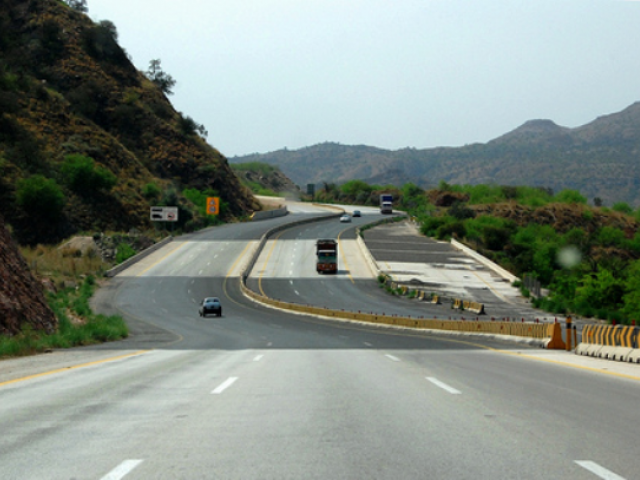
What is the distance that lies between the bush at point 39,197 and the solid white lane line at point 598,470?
317 feet

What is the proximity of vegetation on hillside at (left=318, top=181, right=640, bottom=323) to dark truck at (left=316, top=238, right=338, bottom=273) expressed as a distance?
23.4 metres

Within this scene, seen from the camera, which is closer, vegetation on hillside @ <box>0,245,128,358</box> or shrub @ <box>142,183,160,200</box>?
vegetation on hillside @ <box>0,245,128,358</box>

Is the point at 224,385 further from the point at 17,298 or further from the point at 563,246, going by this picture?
the point at 563,246

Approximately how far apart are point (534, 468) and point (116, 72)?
148125 millimetres

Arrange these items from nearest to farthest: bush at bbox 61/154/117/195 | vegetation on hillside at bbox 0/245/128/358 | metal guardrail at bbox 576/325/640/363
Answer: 1. metal guardrail at bbox 576/325/640/363
2. vegetation on hillside at bbox 0/245/128/358
3. bush at bbox 61/154/117/195

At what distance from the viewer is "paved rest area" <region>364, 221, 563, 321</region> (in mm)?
60816

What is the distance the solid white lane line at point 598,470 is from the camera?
18.6 feet

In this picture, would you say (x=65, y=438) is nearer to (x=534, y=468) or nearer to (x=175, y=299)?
(x=534, y=468)

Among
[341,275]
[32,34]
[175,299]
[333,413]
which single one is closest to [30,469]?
[333,413]

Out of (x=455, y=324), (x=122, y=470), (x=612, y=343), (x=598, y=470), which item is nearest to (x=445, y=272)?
(x=455, y=324)

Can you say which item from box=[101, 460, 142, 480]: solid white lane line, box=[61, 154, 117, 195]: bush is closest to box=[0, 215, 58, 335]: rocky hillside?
box=[101, 460, 142, 480]: solid white lane line

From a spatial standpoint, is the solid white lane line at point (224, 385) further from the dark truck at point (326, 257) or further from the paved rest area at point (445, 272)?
the dark truck at point (326, 257)

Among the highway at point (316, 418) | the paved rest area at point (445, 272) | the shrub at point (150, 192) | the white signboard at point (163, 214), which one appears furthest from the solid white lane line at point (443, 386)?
the shrub at point (150, 192)

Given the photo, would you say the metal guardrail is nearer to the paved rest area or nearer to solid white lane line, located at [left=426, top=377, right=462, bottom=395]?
solid white lane line, located at [left=426, top=377, right=462, bottom=395]
